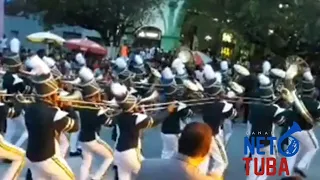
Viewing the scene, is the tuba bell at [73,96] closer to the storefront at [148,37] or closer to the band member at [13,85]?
the band member at [13,85]

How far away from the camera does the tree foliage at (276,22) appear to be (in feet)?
85.5

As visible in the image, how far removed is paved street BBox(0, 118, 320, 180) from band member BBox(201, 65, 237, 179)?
1.10m

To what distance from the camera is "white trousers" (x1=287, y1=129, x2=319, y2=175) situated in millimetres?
12102

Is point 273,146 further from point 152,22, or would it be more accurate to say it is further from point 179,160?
point 152,22

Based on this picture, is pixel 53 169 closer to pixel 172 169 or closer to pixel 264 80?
pixel 172 169

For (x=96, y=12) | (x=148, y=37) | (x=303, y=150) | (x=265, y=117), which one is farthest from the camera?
(x=148, y=37)

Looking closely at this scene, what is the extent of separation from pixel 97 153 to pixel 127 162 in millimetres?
1157

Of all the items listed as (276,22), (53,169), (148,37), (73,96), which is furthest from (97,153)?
(148,37)

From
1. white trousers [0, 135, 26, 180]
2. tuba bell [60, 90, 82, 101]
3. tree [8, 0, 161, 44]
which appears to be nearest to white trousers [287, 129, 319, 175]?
tuba bell [60, 90, 82, 101]

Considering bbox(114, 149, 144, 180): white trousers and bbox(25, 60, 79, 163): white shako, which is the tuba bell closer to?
bbox(114, 149, 144, 180): white trousers

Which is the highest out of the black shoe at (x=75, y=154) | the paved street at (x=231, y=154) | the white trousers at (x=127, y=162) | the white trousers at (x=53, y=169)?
the white trousers at (x=53, y=169)

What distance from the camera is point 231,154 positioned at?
14.9m

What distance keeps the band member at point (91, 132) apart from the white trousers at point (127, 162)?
2.54ft

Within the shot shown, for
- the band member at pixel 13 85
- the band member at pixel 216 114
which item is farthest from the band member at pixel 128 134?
the band member at pixel 13 85
